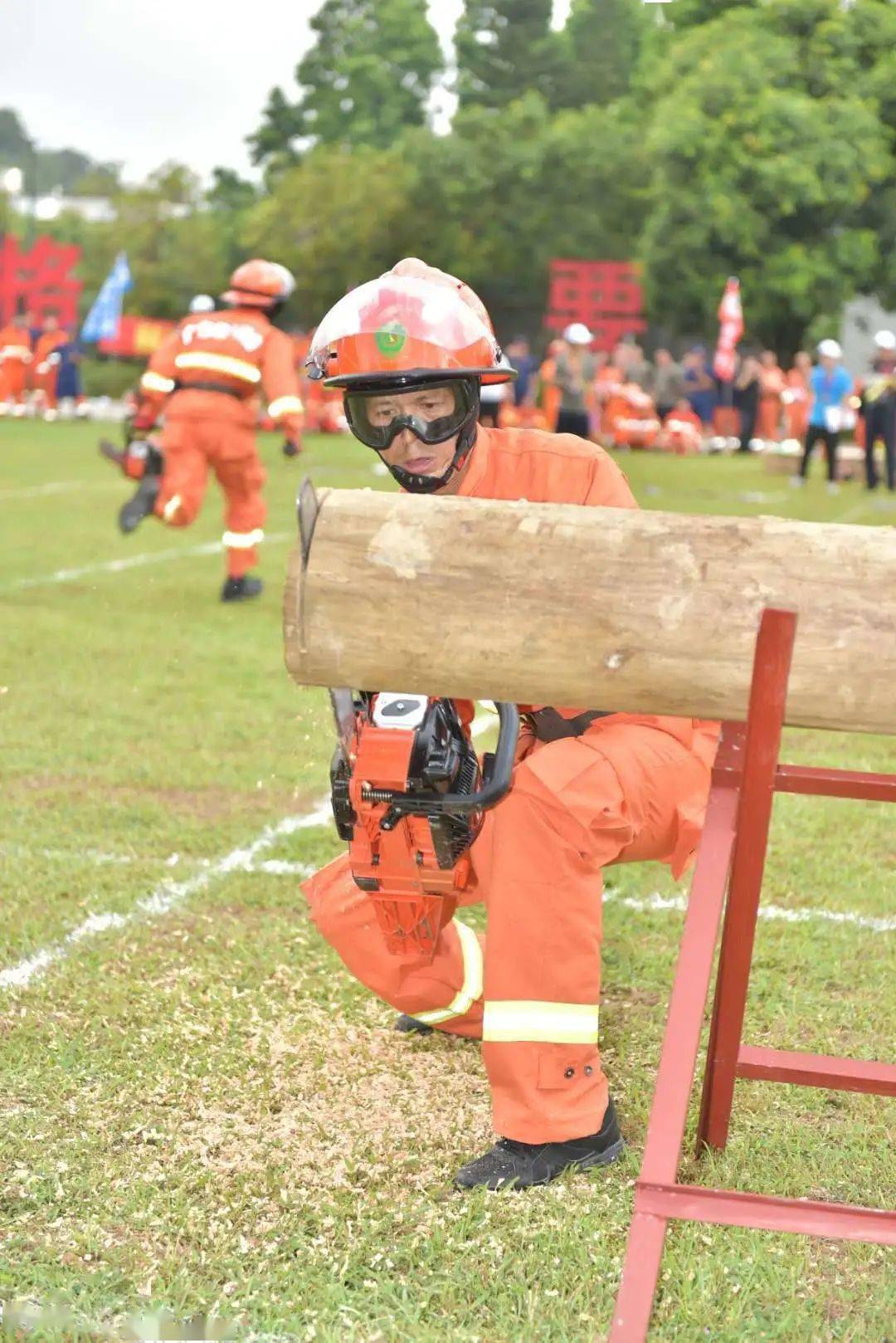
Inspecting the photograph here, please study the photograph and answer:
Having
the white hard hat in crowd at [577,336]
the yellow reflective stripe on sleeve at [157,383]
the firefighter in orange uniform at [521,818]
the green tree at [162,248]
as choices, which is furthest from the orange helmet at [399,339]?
the green tree at [162,248]

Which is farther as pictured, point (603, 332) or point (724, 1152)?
point (603, 332)

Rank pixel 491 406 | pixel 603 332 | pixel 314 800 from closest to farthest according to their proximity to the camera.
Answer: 1. pixel 314 800
2. pixel 491 406
3. pixel 603 332

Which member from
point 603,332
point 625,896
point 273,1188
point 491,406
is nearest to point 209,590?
point 625,896

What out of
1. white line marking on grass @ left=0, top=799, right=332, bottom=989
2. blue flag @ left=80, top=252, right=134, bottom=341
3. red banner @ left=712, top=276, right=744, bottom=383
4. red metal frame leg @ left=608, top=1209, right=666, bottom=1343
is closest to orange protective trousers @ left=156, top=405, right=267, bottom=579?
white line marking on grass @ left=0, top=799, right=332, bottom=989

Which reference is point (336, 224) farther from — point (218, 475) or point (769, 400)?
point (218, 475)

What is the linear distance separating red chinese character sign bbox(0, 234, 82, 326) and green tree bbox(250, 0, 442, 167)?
17615 millimetres

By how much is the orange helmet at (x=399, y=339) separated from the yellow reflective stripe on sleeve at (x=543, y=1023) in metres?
1.21

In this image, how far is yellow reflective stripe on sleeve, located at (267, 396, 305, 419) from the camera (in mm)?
9656

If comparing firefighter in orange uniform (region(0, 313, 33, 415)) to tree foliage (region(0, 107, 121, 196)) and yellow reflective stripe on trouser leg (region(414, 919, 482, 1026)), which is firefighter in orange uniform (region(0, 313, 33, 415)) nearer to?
tree foliage (region(0, 107, 121, 196))

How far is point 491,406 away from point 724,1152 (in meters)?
17.3

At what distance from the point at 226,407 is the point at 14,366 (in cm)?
2118

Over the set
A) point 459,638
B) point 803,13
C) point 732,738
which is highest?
point 803,13

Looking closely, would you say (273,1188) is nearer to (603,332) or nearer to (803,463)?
(803,463)

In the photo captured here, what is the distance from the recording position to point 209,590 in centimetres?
1024
